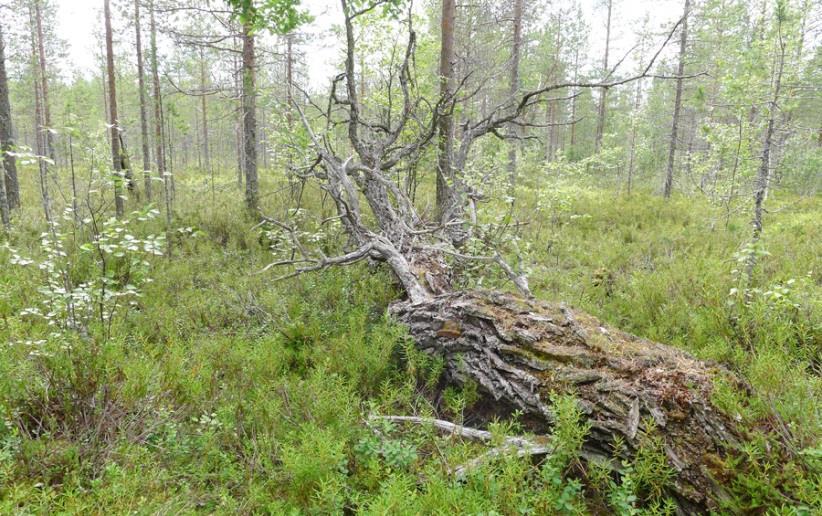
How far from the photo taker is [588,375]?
2.88m

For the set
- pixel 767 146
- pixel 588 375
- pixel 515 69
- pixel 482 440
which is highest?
pixel 515 69

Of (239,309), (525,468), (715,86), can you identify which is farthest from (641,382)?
(715,86)

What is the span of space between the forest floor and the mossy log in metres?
0.13

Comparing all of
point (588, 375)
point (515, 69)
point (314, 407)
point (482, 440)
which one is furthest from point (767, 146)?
point (515, 69)

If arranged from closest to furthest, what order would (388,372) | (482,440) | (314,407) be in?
(482,440) → (314,407) → (388,372)

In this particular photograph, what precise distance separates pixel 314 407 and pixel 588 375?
1.95 m

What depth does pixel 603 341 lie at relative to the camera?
3.28 metres

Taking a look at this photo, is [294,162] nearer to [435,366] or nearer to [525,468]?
[435,366]

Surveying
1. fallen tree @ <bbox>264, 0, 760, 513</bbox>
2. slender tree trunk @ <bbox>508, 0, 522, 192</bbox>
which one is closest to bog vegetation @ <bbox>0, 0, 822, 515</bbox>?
fallen tree @ <bbox>264, 0, 760, 513</bbox>

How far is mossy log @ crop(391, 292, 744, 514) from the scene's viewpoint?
243 cm

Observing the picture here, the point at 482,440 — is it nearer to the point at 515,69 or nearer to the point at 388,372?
the point at 388,372

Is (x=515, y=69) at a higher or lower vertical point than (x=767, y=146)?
higher

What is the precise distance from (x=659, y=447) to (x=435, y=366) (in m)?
1.70

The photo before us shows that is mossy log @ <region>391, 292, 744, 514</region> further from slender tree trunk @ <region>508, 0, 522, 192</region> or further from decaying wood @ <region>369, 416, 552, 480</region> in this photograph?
slender tree trunk @ <region>508, 0, 522, 192</region>
